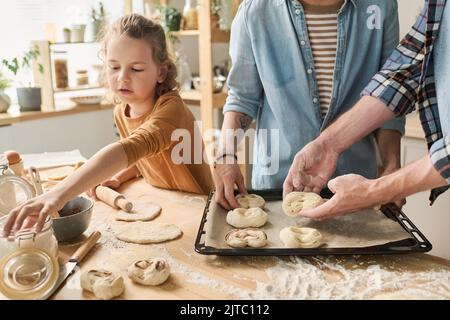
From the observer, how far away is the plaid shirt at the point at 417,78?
1039mm

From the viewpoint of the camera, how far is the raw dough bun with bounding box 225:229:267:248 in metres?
0.96

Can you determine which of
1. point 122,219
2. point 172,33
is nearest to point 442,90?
point 122,219

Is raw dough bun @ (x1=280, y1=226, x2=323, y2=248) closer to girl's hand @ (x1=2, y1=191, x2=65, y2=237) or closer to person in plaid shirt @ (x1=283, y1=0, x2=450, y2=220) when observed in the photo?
person in plaid shirt @ (x1=283, y1=0, x2=450, y2=220)

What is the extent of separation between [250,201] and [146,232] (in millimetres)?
283

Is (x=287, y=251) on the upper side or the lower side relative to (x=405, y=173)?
lower

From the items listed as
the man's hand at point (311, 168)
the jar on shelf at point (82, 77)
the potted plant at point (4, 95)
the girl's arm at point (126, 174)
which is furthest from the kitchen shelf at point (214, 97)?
the man's hand at point (311, 168)

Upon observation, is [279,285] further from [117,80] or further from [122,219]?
[117,80]

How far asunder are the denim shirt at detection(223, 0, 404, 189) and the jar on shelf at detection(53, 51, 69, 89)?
185 cm

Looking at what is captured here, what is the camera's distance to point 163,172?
4.90ft

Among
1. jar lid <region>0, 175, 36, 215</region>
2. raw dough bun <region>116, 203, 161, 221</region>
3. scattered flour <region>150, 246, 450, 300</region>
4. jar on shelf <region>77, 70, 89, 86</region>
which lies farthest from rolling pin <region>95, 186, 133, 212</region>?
jar on shelf <region>77, 70, 89, 86</region>

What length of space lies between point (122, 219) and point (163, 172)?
1.12 ft

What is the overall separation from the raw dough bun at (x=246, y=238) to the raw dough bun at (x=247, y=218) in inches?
2.2
